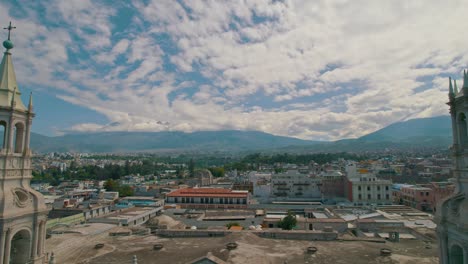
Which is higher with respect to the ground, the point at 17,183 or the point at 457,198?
the point at 17,183

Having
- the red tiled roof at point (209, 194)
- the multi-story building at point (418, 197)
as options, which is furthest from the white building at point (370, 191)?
the red tiled roof at point (209, 194)

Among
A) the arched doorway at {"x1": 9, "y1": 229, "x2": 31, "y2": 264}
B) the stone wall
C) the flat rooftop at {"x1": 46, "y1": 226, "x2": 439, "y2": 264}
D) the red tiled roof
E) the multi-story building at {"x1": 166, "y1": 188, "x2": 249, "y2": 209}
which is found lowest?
the multi-story building at {"x1": 166, "y1": 188, "x2": 249, "y2": 209}

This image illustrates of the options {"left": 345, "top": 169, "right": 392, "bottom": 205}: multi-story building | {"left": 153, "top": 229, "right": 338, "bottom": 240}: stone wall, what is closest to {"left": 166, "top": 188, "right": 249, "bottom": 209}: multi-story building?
{"left": 345, "top": 169, "right": 392, "bottom": 205}: multi-story building

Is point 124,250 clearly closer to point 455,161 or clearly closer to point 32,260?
point 32,260

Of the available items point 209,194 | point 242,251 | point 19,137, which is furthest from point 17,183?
point 209,194

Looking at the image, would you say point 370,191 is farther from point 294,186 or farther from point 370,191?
point 294,186

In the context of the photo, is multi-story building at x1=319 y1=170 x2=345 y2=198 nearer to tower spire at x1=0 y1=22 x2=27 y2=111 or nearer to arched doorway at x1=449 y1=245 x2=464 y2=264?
arched doorway at x1=449 y1=245 x2=464 y2=264

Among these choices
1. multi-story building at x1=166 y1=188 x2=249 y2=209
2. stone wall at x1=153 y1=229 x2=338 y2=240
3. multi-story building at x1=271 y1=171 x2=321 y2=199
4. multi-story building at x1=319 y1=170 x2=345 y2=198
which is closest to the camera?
stone wall at x1=153 y1=229 x2=338 y2=240
